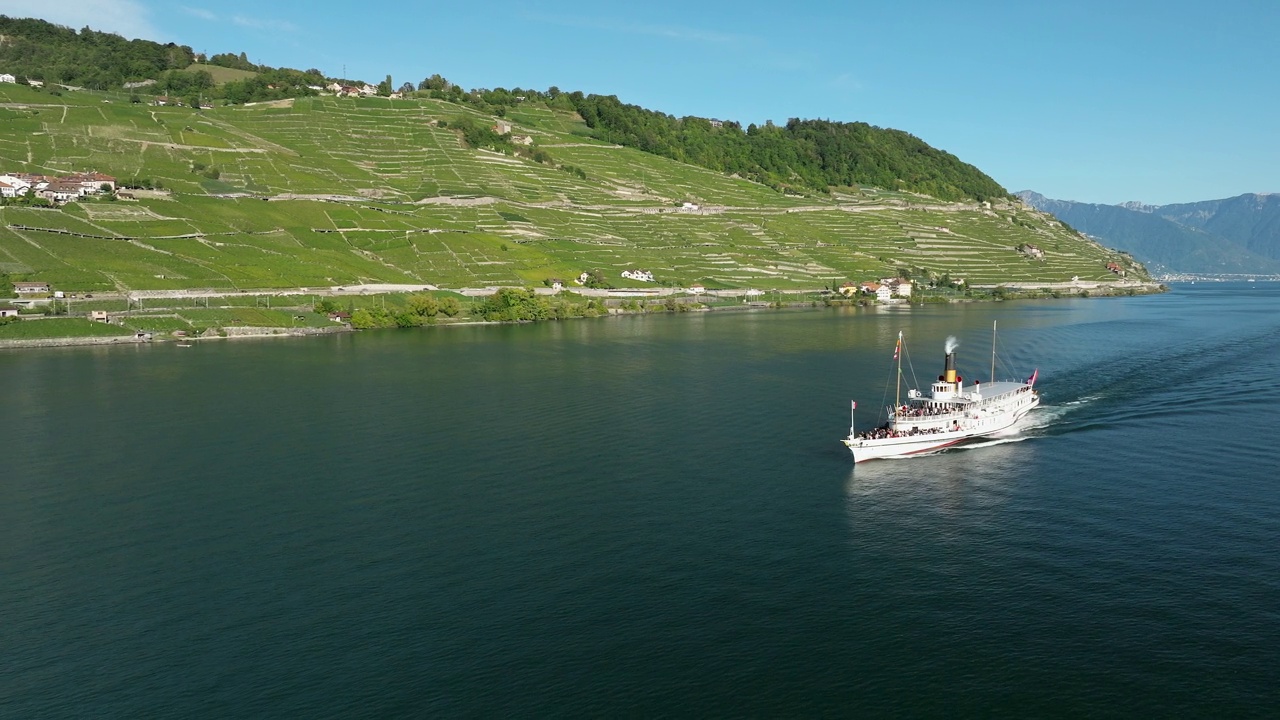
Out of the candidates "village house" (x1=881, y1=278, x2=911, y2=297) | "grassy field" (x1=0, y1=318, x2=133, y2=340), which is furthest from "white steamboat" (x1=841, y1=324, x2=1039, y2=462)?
"village house" (x1=881, y1=278, x2=911, y2=297)

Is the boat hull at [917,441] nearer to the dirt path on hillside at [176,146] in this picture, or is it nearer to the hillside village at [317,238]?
the hillside village at [317,238]

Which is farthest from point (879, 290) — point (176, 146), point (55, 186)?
point (55, 186)

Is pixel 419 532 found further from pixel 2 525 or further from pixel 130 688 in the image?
pixel 2 525

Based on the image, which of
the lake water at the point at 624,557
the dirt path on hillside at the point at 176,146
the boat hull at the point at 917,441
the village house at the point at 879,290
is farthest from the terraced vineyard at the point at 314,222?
the boat hull at the point at 917,441

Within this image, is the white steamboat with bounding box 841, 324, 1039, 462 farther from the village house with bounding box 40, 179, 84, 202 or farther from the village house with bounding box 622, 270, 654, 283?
the village house with bounding box 40, 179, 84, 202

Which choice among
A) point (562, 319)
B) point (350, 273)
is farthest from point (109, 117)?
point (562, 319)

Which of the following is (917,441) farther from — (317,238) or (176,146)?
(176,146)
